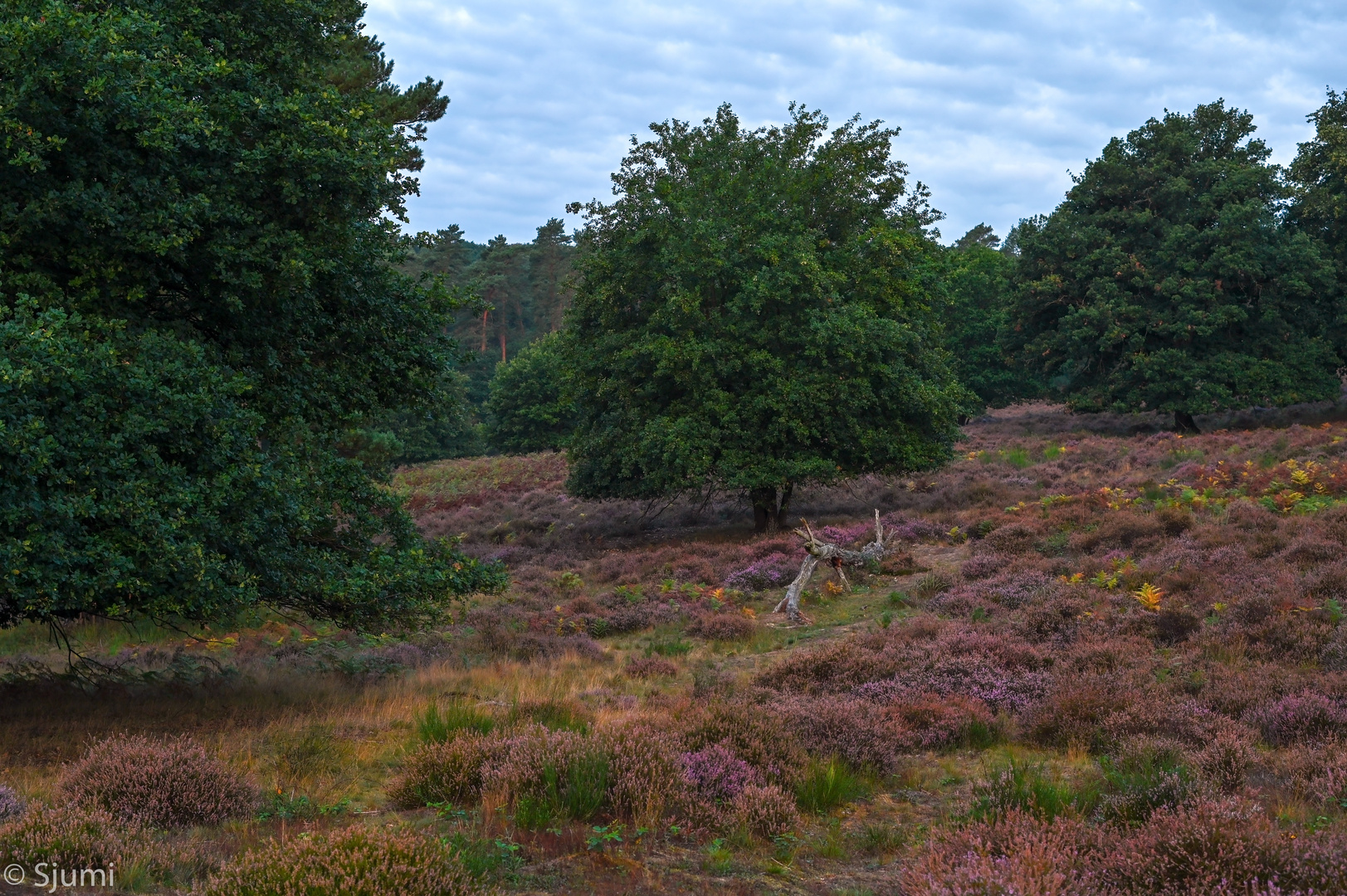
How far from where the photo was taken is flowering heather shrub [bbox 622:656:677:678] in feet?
39.6

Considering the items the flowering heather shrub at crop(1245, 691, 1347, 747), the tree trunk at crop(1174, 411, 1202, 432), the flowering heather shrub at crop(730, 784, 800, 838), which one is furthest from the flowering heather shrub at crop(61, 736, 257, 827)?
the tree trunk at crop(1174, 411, 1202, 432)

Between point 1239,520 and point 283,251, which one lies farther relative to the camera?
point 1239,520

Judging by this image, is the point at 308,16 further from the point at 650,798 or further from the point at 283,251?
the point at 650,798

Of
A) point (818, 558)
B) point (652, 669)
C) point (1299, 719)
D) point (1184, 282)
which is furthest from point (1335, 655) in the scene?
point (1184, 282)

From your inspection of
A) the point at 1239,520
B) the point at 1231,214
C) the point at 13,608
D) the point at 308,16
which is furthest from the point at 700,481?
the point at 1231,214

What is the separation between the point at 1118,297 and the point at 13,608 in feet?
124

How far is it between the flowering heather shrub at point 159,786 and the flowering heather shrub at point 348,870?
4.44 feet

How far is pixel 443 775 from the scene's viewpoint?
647cm

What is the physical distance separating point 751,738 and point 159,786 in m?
4.31

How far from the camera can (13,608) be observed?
8.21 m

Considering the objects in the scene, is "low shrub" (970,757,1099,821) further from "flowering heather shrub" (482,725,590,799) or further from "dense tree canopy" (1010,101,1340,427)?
"dense tree canopy" (1010,101,1340,427)

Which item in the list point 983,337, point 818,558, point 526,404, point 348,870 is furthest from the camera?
point 526,404

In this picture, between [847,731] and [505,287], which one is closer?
[847,731]

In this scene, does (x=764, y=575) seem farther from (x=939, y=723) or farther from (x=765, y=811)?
(x=765, y=811)
